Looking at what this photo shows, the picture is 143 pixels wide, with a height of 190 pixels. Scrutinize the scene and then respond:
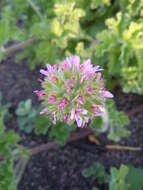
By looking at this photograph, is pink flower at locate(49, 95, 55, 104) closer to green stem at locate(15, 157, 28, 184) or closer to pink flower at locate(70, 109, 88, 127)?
pink flower at locate(70, 109, 88, 127)

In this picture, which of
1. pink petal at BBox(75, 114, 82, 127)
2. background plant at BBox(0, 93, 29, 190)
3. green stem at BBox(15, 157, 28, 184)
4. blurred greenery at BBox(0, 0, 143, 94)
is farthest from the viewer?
green stem at BBox(15, 157, 28, 184)

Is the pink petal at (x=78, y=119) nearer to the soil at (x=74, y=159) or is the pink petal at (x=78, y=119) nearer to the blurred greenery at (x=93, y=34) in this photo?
the blurred greenery at (x=93, y=34)

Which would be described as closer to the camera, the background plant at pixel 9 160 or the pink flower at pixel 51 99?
the pink flower at pixel 51 99

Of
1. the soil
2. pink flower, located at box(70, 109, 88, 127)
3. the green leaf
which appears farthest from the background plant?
pink flower, located at box(70, 109, 88, 127)

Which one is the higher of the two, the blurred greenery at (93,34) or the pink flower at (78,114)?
the blurred greenery at (93,34)

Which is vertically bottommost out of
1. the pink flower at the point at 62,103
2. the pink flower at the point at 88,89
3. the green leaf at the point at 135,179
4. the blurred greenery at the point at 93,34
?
the green leaf at the point at 135,179

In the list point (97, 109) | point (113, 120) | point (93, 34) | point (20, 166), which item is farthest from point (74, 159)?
point (97, 109)

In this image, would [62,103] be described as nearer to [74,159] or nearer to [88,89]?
[88,89]

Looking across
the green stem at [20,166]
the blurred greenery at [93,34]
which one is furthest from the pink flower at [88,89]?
the green stem at [20,166]

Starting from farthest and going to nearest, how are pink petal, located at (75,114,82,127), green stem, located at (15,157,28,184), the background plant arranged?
green stem, located at (15,157,28,184) < the background plant < pink petal, located at (75,114,82,127)
